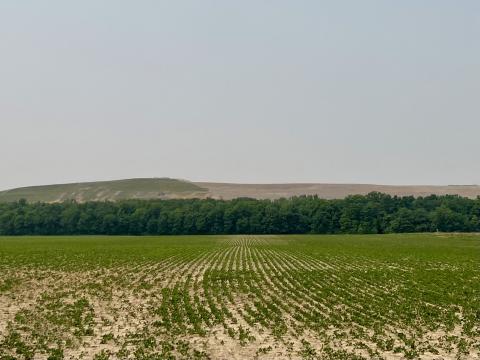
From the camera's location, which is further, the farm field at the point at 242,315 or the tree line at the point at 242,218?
the tree line at the point at 242,218

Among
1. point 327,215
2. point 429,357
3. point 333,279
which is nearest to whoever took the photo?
point 429,357

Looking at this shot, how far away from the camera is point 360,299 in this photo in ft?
81.4

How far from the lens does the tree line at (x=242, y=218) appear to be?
476 feet

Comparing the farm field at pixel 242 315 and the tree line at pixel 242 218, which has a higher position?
the farm field at pixel 242 315

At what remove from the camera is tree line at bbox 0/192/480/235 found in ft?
476

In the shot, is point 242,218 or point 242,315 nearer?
point 242,315

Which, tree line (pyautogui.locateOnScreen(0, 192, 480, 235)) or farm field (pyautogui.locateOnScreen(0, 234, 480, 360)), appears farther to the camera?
tree line (pyautogui.locateOnScreen(0, 192, 480, 235))

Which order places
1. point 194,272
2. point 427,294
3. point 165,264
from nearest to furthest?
point 427,294
point 194,272
point 165,264

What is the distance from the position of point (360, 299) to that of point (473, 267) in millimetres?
22363

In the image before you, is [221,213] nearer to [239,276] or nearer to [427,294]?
[239,276]

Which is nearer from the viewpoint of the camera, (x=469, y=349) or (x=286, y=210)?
(x=469, y=349)

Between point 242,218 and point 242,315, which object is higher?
point 242,315

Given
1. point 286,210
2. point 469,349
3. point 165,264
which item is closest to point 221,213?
point 286,210

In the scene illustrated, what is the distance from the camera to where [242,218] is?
15325 cm
